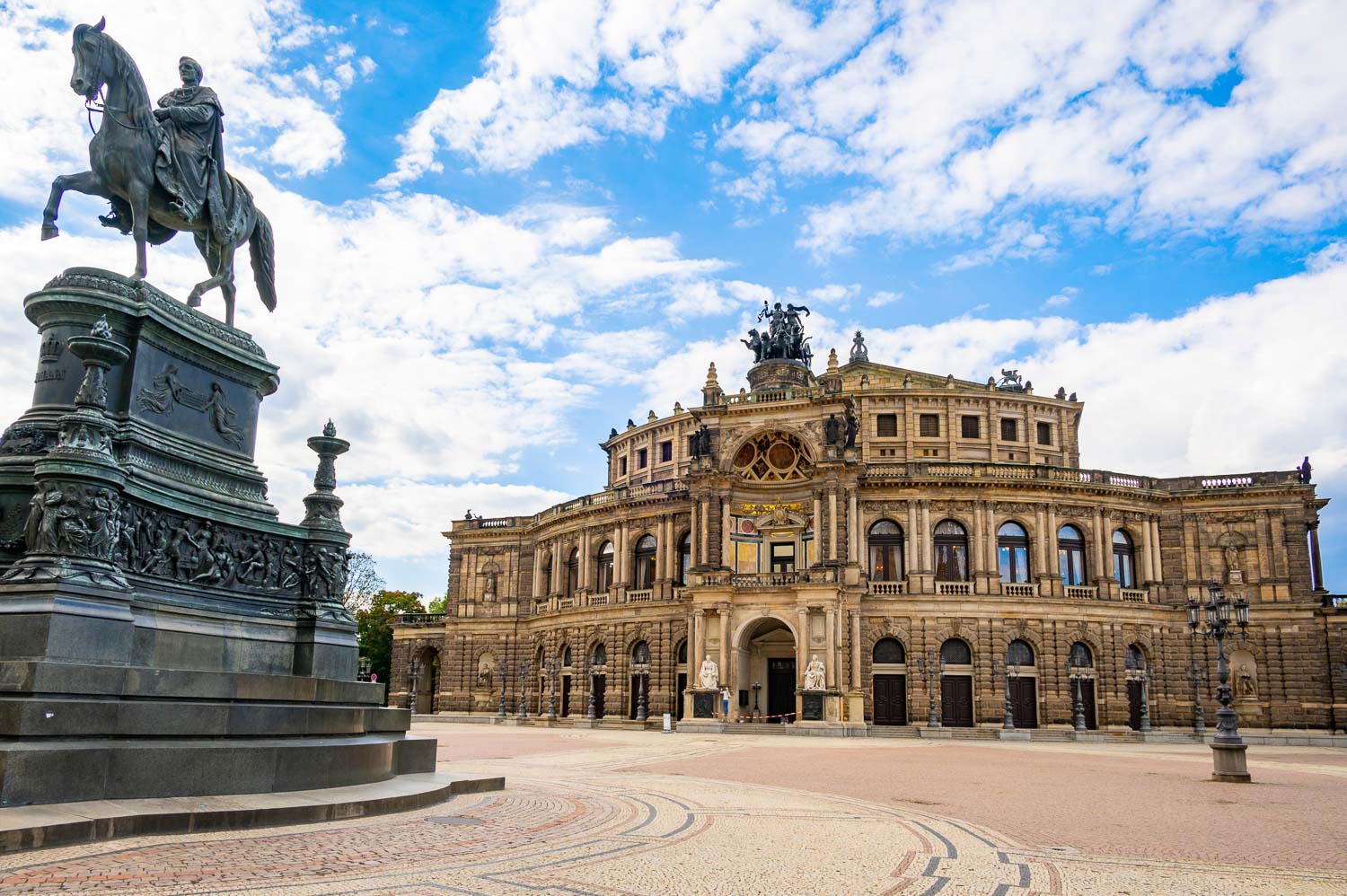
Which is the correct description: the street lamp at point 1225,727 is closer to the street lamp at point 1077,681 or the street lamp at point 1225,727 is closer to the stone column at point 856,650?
the stone column at point 856,650

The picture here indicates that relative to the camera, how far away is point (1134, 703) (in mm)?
51156

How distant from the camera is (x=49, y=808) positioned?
8219 mm

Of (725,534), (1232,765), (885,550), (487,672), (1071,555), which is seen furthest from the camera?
(487,672)

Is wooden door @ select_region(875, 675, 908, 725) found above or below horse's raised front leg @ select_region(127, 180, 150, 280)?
below

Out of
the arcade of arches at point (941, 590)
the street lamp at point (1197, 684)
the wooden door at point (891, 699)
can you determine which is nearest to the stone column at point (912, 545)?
the arcade of arches at point (941, 590)

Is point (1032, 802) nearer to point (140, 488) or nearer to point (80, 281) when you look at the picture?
point (140, 488)

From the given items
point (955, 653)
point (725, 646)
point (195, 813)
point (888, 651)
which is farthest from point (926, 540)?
point (195, 813)

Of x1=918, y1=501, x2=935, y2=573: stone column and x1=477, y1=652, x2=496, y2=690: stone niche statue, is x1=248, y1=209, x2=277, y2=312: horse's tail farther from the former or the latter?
x1=477, y1=652, x2=496, y2=690: stone niche statue

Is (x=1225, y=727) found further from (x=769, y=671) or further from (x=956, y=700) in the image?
(x=769, y=671)

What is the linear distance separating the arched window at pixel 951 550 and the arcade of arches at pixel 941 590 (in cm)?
10

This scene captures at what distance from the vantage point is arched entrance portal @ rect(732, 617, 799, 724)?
50.8 meters

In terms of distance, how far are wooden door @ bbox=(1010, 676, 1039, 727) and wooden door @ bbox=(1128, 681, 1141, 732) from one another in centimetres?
525

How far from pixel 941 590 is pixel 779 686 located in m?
9.44

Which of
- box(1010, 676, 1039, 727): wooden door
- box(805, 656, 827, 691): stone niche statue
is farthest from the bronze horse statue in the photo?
box(1010, 676, 1039, 727): wooden door
